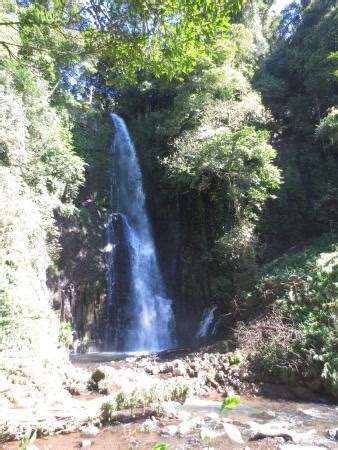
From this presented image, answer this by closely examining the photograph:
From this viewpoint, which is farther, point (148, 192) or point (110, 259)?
point (148, 192)

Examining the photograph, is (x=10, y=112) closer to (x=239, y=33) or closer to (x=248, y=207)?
(x=248, y=207)

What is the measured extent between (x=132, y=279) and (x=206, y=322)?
3.90 meters

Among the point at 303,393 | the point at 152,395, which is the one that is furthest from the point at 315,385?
the point at 152,395

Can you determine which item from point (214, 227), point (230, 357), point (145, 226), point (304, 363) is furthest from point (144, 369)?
point (145, 226)

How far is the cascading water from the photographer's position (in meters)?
14.5

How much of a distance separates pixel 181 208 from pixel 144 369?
951 centimetres

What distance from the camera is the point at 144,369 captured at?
9.40m

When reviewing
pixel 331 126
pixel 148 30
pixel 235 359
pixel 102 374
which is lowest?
pixel 102 374

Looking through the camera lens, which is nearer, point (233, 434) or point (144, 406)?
point (233, 434)

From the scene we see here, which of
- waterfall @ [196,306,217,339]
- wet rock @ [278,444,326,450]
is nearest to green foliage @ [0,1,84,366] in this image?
wet rock @ [278,444,326,450]

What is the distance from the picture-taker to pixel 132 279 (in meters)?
15.8

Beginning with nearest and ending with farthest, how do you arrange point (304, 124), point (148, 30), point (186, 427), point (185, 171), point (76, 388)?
point (148, 30), point (186, 427), point (76, 388), point (185, 171), point (304, 124)

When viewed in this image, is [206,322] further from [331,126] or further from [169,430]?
[331,126]

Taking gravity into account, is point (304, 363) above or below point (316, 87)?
below
